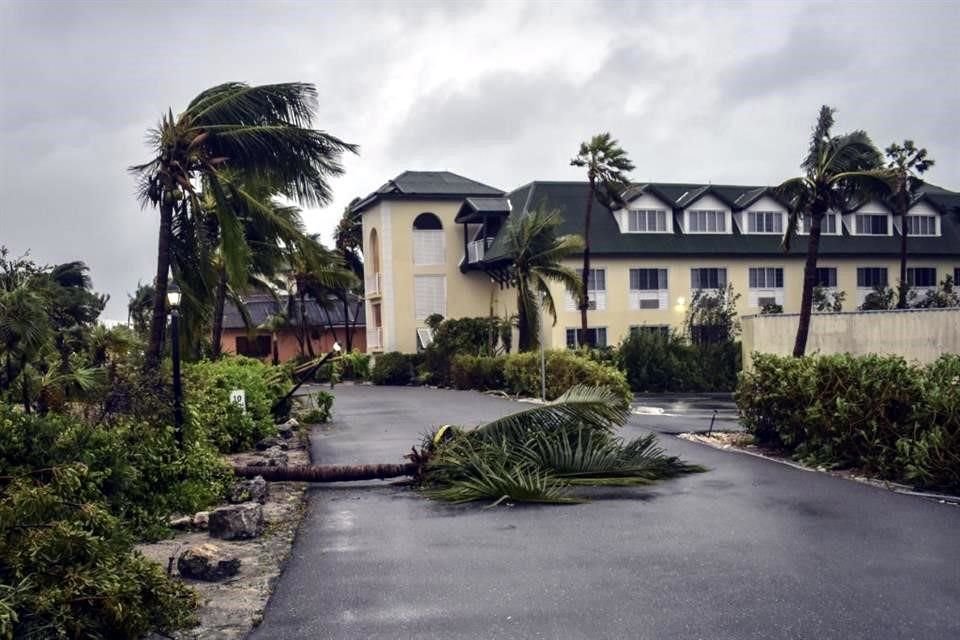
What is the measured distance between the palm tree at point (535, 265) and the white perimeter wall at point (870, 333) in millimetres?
7277

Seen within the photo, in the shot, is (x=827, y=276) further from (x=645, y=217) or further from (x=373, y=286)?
(x=373, y=286)

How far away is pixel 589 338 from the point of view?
46062 millimetres

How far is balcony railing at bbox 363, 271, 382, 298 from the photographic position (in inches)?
2057

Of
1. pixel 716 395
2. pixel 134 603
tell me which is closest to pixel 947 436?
pixel 134 603

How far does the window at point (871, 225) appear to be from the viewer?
51.9 meters

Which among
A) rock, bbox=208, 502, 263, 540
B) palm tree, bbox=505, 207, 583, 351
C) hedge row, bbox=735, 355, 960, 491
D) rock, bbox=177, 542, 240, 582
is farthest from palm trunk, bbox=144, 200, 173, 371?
palm tree, bbox=505, 207, 583, 351

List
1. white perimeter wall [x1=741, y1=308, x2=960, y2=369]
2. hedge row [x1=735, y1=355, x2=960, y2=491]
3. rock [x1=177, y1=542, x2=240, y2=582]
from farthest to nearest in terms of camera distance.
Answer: white perimeter wall [x1=741, y1=308, x2=960, y2=369] → hedge row [x1=735, y1=355, x2=960, y2=491] → rock [x1=177, y1=542, x2=240, y2=582]

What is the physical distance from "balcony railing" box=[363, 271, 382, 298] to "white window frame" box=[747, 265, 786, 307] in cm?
1842

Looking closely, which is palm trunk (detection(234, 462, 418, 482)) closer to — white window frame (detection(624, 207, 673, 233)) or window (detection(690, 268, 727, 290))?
white window frame (detection(624, 207, 673, 233))

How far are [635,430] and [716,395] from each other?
15.7 m

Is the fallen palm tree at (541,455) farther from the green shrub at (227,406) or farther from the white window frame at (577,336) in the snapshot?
the white window frame at (577,336)

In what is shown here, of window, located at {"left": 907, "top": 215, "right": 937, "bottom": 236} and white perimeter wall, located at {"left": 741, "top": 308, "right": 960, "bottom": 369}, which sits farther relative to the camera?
window, located at {"left": 907, "top": 215, "right": 937, "bottom": 236}

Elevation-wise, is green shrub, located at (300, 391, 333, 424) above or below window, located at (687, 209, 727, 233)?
below

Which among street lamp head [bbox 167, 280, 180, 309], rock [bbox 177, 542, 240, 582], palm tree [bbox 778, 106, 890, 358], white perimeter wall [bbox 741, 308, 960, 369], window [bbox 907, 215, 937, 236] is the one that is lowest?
rock [bbox 177, 542, 240, 582]
